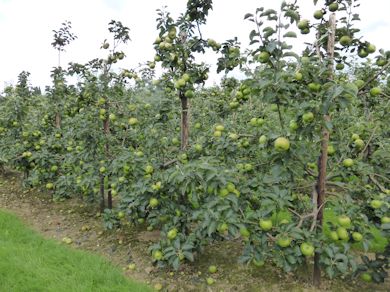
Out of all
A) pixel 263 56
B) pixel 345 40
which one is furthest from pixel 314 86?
pixel 345 40

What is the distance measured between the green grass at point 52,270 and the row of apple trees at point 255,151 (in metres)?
0.49

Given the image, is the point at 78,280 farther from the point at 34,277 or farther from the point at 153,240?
the point at 153,240

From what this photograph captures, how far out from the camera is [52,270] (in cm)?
330

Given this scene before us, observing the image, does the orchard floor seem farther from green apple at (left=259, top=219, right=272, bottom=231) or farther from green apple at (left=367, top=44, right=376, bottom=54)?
green apple at (left=367, top=44, right=376, bottom=54)

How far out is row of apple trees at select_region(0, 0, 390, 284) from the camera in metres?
2.41

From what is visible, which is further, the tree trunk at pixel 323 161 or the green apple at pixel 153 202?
the green apple at pixel 153 202

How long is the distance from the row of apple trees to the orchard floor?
0.59 ft

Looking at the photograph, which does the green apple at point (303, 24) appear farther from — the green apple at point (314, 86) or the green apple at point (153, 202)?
the green apple at point (153, 202)

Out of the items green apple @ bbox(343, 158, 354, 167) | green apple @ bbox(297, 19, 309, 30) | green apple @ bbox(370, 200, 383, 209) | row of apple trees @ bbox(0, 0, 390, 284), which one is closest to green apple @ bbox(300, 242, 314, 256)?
row of apple trees @ bbox(0, 0, 390, 284)

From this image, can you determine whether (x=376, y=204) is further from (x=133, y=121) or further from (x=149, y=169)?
(x=133, y=121)

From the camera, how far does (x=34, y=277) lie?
3176 mm

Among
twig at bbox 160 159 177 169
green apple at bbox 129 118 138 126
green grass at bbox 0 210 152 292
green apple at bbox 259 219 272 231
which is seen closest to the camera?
green apple at bbox 259 219 272 231

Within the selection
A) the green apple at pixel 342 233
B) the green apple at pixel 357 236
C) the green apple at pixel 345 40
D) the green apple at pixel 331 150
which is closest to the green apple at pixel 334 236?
the green apple at pixel 342 233

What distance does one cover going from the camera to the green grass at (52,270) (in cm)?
306
